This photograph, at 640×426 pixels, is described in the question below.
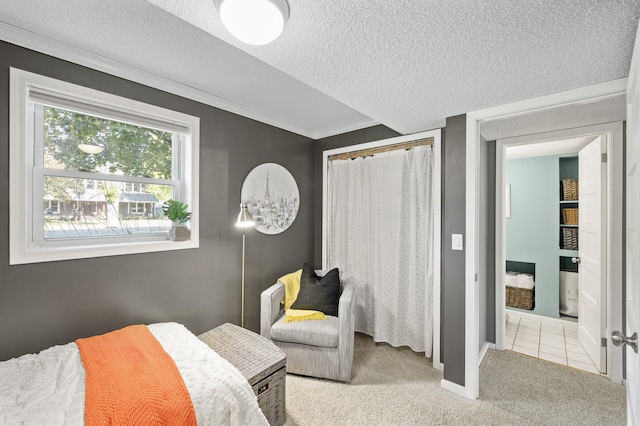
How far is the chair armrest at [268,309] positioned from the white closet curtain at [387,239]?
93 cm

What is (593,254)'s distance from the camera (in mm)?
2609

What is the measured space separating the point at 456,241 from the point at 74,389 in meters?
→ 2.46

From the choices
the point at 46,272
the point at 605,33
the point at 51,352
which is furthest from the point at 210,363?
the point at 605,33

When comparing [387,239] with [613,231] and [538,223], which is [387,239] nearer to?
[613,231]

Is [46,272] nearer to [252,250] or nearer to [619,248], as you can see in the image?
[252,250]

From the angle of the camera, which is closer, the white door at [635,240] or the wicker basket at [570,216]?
the white door at [635,240]

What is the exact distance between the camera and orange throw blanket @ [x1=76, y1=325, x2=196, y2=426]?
1112 millimetres

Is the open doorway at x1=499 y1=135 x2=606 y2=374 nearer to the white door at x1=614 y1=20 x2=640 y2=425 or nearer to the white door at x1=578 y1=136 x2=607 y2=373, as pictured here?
the white door at x1=578 y1=136 x2=607 y2=373

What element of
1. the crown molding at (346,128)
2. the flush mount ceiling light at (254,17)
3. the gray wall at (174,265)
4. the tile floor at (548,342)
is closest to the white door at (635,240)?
the flush mount ceiling light at (254,17)

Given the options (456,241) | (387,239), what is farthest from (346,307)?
(456,241)

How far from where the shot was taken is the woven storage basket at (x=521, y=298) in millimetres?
3811

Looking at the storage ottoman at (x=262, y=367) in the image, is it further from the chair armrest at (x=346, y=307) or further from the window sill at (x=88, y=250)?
the window sill at (x=88, y=250)

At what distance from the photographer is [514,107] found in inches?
75.4

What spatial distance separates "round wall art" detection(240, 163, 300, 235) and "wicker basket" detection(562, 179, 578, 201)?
363 cm
